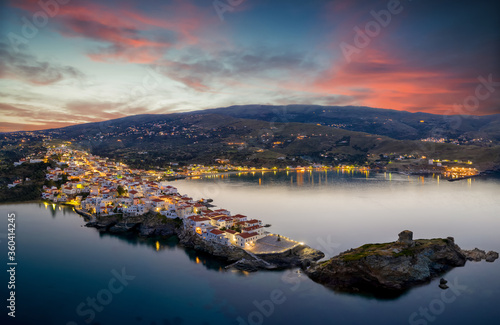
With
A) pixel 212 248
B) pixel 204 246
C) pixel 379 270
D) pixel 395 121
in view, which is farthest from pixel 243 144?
pixel 395 121

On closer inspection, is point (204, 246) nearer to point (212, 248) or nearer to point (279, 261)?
point (212, 248)

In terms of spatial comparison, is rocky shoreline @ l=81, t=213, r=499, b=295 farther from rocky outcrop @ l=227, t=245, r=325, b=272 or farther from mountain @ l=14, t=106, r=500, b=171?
mountain @ l=14, t=106, r=500, b=171

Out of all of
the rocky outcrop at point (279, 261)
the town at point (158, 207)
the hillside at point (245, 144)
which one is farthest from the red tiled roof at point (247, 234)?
the hillside at point (245, 144)

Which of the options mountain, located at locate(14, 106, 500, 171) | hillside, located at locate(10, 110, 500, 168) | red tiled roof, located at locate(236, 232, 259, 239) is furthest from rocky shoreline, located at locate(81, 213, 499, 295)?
mountain, located at locate(14, 106, 500, 171)

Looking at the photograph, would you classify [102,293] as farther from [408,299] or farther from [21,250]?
[408,299]

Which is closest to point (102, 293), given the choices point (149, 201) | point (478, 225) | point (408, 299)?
point (149, 201)

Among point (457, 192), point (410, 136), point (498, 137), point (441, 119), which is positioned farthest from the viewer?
point (441, 119)

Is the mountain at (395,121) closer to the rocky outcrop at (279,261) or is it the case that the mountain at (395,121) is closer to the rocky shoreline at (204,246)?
the rocky outcrop at (279,261)
